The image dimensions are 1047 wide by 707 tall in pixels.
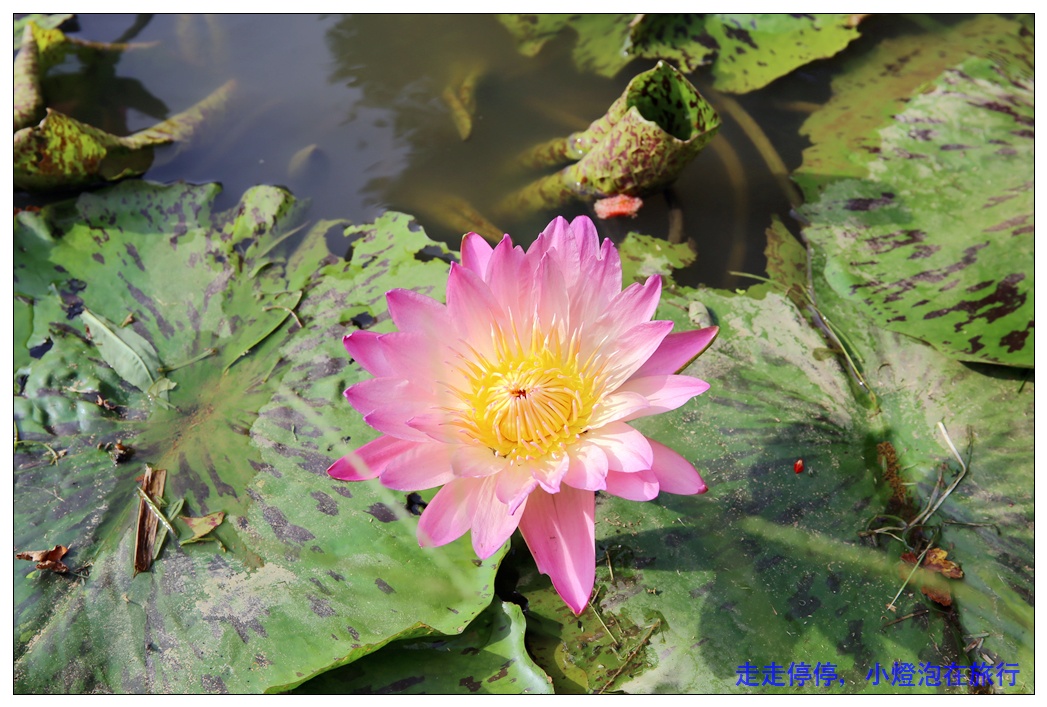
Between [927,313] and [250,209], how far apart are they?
2.89 m

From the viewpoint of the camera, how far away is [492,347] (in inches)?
74.8

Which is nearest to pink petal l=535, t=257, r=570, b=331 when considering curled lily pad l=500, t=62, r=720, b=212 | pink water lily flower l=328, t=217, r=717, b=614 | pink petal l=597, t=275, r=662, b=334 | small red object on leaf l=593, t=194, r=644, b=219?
pink water lily flower l=328, t=217, r=717, b=614

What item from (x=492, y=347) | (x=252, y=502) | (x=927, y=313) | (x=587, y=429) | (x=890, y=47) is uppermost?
(x=890, y=47)

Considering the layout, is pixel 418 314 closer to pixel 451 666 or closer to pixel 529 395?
pixel 529 395

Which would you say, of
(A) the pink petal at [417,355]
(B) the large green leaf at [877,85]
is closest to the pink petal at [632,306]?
(A) the pink petal at [417,355]

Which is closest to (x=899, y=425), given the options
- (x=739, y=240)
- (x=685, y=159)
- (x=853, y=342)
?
(x=853, y=342)

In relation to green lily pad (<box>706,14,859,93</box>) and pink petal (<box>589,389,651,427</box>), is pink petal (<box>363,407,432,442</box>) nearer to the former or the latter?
pink petal (<box>589,389,651,427</box>)

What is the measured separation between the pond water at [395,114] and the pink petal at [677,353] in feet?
3.54

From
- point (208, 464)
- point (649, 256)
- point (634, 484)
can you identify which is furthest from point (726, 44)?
point (208, 464)

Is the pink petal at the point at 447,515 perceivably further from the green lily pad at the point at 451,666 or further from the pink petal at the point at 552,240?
the pink petal at the point at 552,240

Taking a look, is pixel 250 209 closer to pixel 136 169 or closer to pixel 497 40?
pixel 136 169

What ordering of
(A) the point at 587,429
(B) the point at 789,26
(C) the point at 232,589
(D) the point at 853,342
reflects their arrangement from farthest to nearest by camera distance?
(B) the point at 789,26, (D) the point at 853,342, (C) the point at 232,589, (A) the point at 587,429

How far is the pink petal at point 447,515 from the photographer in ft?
5.52

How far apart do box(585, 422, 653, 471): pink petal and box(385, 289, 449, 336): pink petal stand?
0.52 meters
